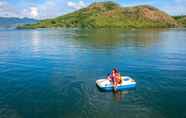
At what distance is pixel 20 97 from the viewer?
135 ft

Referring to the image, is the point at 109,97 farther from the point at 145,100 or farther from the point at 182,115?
the point at 182,115

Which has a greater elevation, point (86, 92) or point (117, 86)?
point (117, 86)

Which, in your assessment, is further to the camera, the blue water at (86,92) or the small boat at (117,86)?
the small boat at (117,86)

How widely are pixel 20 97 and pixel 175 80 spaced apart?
28.8m

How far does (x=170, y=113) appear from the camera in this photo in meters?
34.1

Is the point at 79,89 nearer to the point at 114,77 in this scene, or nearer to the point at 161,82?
the point at 114,77

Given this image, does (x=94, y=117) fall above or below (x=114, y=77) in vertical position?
below

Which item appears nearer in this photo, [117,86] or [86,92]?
[86,92]

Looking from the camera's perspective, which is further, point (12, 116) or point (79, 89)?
point (79, 89)

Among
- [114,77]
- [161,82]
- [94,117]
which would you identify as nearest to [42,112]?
[94,117]

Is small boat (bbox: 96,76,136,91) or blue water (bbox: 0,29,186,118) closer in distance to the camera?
blue water (bbox: 0,29,186,118)

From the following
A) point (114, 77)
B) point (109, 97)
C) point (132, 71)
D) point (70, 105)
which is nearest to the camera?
point (70, 105)

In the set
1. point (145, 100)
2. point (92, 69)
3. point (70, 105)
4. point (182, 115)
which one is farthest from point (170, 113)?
point (92, 69)

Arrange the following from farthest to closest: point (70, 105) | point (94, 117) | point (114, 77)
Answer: point (114, 77), point (70, 105), point (94, 117)
